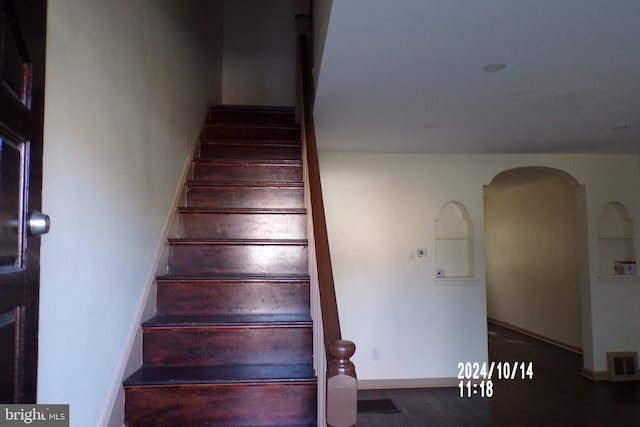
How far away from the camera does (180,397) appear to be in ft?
5.55

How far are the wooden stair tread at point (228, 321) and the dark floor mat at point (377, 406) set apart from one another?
73.3 inches

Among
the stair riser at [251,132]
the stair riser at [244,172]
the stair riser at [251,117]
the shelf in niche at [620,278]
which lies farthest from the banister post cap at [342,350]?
the shelf in niche at [620,278]

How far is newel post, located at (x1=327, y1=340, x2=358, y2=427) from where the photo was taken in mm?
1061

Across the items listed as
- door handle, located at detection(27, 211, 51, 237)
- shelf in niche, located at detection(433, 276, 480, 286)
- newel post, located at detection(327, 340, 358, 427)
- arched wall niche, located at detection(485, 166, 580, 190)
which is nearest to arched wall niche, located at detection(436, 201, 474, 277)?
shelf in niche, located at detection(433, 276, 480, 286)

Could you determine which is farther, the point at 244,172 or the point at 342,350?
the point at 244,172

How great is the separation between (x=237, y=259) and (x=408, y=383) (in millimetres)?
2577

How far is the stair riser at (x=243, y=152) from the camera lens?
3.25 metres

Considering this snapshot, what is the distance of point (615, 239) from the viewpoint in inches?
178

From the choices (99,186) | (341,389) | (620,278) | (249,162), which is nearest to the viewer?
(341,389)

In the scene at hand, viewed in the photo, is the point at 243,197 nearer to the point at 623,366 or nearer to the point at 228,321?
the point at 228,321

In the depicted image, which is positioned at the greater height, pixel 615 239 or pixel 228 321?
pixel 615 239

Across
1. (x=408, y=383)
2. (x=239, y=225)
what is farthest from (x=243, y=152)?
(x=408, y=383)

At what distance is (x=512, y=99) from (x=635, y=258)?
3075 millimetres

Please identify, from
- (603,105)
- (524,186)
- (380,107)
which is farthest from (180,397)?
(524,186)
